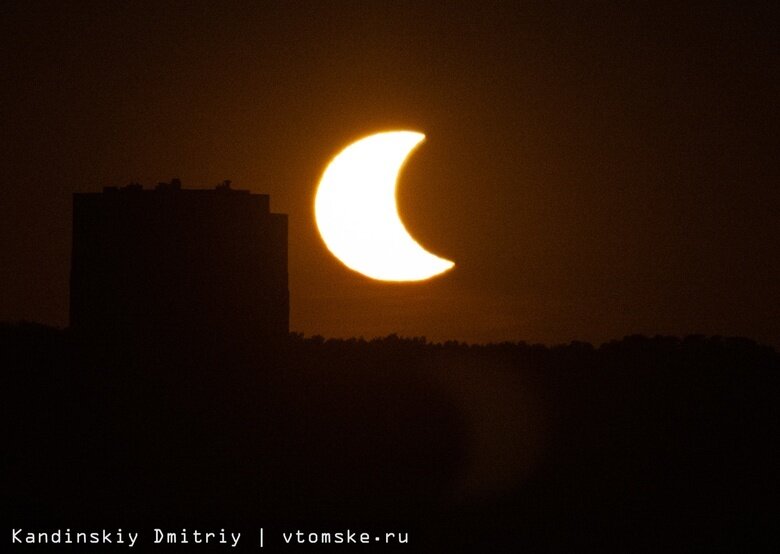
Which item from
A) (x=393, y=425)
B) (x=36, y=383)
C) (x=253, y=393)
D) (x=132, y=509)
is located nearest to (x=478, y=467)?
(x=393, y=425)

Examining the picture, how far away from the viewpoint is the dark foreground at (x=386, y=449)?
85.5 feet

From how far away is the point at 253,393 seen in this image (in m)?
33.9

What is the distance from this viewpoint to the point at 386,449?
3189cm

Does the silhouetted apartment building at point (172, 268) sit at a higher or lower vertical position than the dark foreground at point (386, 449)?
higher

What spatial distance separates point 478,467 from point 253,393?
5636 mm

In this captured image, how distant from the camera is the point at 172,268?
3300 cm

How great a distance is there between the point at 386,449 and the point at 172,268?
601cm

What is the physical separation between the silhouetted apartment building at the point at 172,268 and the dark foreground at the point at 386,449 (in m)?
0.56

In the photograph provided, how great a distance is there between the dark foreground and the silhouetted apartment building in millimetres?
560

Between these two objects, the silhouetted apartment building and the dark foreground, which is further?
the silhouetted apartment building

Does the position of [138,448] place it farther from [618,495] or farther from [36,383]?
[618,495]

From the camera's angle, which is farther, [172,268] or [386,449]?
[172,268]

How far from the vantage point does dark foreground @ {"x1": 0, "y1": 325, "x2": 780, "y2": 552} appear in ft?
85.5

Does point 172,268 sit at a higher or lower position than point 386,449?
higher
